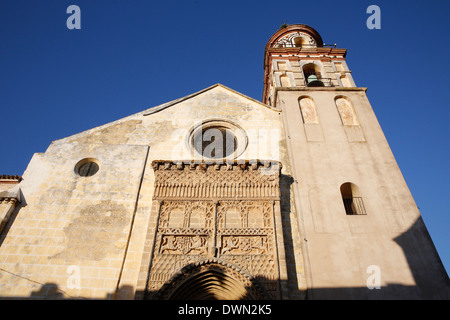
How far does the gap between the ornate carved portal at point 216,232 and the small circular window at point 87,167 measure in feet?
6.95

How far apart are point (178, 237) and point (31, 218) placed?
161 inches

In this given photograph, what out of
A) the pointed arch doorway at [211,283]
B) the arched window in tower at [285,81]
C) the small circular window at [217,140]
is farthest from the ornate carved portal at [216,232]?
the arched window in tower at [285,81]

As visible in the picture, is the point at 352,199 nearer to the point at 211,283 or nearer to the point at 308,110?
the point at 308,110

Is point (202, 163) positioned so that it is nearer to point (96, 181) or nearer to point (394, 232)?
point (96, 181)

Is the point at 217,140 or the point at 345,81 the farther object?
the point at 345,81

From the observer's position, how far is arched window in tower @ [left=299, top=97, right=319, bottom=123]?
11.4m

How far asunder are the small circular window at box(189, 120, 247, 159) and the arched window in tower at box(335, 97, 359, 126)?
392 cm

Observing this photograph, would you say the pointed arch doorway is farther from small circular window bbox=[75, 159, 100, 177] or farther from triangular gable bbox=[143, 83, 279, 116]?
triangular gable bbox=[143, 83, 279, 116]

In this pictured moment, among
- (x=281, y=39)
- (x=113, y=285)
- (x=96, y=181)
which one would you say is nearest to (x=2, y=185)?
(x=96, y=181)

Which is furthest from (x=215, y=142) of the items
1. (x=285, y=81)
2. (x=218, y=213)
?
(x=285, y=81)

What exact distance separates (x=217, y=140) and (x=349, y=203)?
478 cm

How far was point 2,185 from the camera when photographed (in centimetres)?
1020

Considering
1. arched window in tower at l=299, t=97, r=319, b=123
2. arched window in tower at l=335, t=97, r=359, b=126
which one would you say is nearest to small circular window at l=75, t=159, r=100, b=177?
arched window in tower at l=299, t=97, r=319, b=123

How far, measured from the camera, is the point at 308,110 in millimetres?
11812
